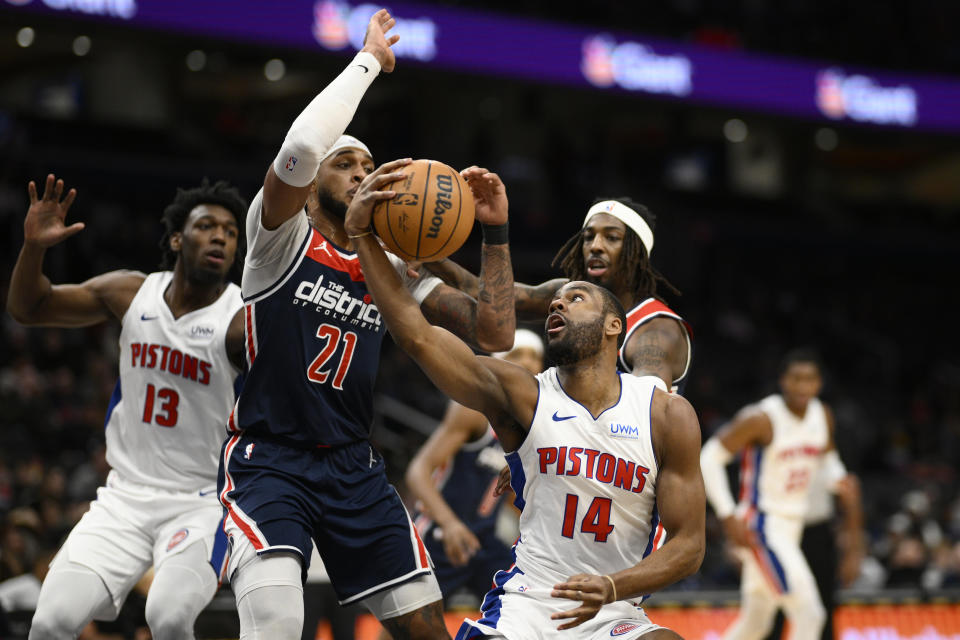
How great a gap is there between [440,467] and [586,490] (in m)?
2.92

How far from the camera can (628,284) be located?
570 centimetres

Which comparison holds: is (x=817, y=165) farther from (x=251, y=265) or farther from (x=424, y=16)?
(x=251, y=265)

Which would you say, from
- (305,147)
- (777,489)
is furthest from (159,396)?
(777,489)

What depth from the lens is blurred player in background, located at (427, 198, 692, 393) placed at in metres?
5.28

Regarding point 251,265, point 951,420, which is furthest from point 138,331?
point 951,420

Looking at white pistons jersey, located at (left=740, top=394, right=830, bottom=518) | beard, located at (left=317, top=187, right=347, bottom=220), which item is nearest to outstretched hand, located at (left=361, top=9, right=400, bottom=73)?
beard, located at (left=317, top=187, right=347, bottom=220)

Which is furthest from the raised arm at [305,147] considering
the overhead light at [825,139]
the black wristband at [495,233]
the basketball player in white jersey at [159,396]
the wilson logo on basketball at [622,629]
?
the overhead light at [825,139]

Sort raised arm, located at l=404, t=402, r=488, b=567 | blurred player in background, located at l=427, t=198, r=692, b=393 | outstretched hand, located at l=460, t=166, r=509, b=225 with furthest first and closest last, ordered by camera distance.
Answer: raised arm, located at l=404, t=402, r=488, b=567
blurred player in background, located at l=427, t=198, r=692, b=393
outstretched hand, located at l=460, t=166, r=509, b=225

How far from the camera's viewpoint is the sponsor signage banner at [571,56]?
15562 millimetres

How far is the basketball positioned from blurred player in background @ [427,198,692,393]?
95cm

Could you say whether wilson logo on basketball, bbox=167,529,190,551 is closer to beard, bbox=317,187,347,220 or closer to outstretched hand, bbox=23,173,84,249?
outstretched hand, bbox=23,173,84,249

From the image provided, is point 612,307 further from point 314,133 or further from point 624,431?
point 314,133

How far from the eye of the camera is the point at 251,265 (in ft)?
15.1

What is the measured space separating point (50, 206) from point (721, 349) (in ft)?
54.1
